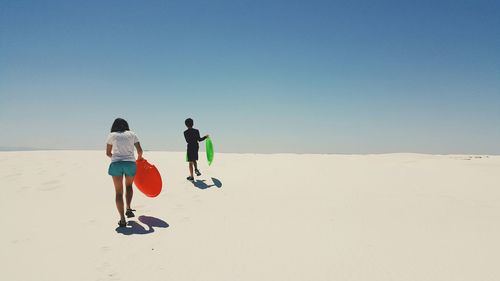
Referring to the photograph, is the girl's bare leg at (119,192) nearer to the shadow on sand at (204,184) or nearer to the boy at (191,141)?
the shadow on sand at (204,184)

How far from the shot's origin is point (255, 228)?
596 cm

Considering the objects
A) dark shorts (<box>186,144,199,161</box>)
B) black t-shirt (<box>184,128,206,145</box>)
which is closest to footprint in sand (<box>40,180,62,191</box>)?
dark shorts (<box>186,144,199,161</box>)

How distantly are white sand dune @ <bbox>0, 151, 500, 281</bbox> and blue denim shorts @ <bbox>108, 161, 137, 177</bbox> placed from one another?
40.1 inches

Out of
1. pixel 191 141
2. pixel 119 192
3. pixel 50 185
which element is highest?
pixel 191 141

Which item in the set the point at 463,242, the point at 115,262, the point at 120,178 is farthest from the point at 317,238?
the point at 120,178

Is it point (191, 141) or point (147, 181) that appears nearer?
point (147, 181)

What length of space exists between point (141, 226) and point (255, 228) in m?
2.14

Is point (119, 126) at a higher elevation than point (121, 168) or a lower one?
higher

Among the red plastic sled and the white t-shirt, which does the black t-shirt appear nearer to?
the red plastic sled

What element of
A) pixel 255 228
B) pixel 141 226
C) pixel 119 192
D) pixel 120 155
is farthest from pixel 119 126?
pixel 255 228

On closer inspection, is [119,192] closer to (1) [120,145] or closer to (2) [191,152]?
(1) [120,145]

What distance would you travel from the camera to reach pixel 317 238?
17.8 feet

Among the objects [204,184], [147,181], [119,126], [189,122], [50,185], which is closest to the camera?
[119,126]

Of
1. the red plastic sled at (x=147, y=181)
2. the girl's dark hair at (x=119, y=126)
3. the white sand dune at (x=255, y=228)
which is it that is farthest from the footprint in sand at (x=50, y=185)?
the girl's dark hair at (x=119, y=126)
